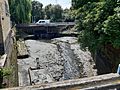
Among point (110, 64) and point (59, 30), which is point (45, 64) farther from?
point (59, 30)

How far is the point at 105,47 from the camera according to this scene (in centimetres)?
1123

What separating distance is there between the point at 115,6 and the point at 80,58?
35.8 feet

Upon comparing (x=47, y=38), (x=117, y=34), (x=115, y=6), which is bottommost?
(x=47, y=38)

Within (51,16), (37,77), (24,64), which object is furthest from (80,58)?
(51,16)

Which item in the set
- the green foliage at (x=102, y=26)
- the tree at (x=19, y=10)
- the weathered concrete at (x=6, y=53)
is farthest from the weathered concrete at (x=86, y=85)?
the tree at (x=19, y=10)

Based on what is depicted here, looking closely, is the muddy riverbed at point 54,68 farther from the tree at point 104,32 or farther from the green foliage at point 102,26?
the green foliage at point 102,26

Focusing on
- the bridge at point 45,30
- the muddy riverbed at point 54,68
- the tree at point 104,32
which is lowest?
the muddy riverbed at point 54,68

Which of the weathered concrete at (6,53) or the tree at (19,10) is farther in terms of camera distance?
the tree at (19,10)

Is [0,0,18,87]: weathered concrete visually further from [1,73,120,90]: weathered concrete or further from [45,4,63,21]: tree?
[45,4,63,21]: tree

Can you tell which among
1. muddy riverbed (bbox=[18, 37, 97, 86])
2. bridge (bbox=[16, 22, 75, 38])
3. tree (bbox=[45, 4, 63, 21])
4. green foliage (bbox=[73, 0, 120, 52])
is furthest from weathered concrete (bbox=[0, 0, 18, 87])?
tree (bbox=[45, 4, 63, 21])

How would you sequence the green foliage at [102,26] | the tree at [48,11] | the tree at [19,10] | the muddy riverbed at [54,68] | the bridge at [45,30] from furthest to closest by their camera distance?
1. the tree at [48,11]
2. the bridge at [45,30]
3. the tree at [19,10]
4. the muddy riverbed at [54,68]
5. the green foliage at [102,26]

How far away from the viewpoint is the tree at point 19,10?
122 ft

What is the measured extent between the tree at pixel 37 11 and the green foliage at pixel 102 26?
152 ft

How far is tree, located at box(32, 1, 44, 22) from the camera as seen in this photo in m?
57.3
